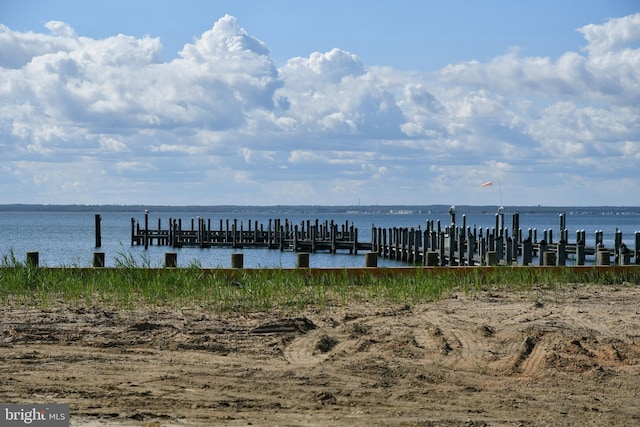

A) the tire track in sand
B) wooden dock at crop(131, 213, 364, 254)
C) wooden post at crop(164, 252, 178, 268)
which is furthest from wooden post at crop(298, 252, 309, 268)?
wooden dock at crop(131, 213, 364, 254)

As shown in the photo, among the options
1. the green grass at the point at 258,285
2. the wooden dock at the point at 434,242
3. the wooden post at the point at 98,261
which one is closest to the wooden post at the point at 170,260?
the green grass at the point at 258,285

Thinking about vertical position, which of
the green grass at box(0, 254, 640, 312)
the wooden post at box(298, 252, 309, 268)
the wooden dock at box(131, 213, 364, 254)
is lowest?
the wooden dock at box(131, 213, 364, 254)

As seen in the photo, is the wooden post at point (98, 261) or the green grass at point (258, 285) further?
the wooden post at point (98, 261)

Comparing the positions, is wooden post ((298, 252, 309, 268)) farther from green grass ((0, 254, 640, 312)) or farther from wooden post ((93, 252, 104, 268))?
wooden post ((93, 252, 104, 268))

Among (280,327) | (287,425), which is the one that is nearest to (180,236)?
(280,327)

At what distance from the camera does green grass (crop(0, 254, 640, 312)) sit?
1204 cm

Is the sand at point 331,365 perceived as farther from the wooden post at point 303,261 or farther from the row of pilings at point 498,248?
the row of pilings at point 498,248

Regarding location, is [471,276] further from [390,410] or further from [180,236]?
[180,236]

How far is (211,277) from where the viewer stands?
543 inches

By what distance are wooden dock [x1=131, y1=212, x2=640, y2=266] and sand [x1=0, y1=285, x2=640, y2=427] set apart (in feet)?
26.7

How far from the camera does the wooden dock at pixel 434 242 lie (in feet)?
93.0

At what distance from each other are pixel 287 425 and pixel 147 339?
351 cm

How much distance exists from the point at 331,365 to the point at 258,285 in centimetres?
468

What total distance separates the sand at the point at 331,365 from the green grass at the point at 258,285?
0.62m
